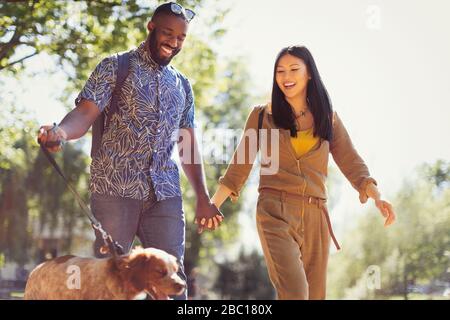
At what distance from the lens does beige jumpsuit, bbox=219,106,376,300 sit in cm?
500

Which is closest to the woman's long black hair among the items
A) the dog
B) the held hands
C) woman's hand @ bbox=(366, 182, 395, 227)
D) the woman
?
the woman

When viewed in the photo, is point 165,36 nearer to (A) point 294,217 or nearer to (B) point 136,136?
(B) point 136,136

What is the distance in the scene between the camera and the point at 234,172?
18.2 ft

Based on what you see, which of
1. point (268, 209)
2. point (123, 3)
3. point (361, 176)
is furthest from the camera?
point (123, 3)

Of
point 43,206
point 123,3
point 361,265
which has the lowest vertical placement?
point 361,265

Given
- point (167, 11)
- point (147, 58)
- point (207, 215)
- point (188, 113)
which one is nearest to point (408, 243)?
point (188, 113)

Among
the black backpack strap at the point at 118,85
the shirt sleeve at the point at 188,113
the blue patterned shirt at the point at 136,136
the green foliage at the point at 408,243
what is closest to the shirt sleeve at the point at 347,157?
the shirt sleeve at the point at 188,113

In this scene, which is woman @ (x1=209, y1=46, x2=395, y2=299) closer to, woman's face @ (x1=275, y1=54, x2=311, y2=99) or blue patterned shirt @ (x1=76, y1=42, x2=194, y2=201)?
woman's face @ (x1=275, y1=54, x2=311, y2=99)

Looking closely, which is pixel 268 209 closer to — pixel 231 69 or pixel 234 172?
pixel 234 172

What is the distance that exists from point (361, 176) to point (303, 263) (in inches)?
30.0

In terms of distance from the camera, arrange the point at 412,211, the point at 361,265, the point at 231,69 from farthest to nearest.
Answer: the point at 231,69 → the point at 361,265 → the point at 412,211

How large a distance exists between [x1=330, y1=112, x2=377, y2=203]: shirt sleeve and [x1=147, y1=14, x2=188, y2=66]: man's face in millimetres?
1242

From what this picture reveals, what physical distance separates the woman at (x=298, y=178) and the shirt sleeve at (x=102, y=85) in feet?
3.35
